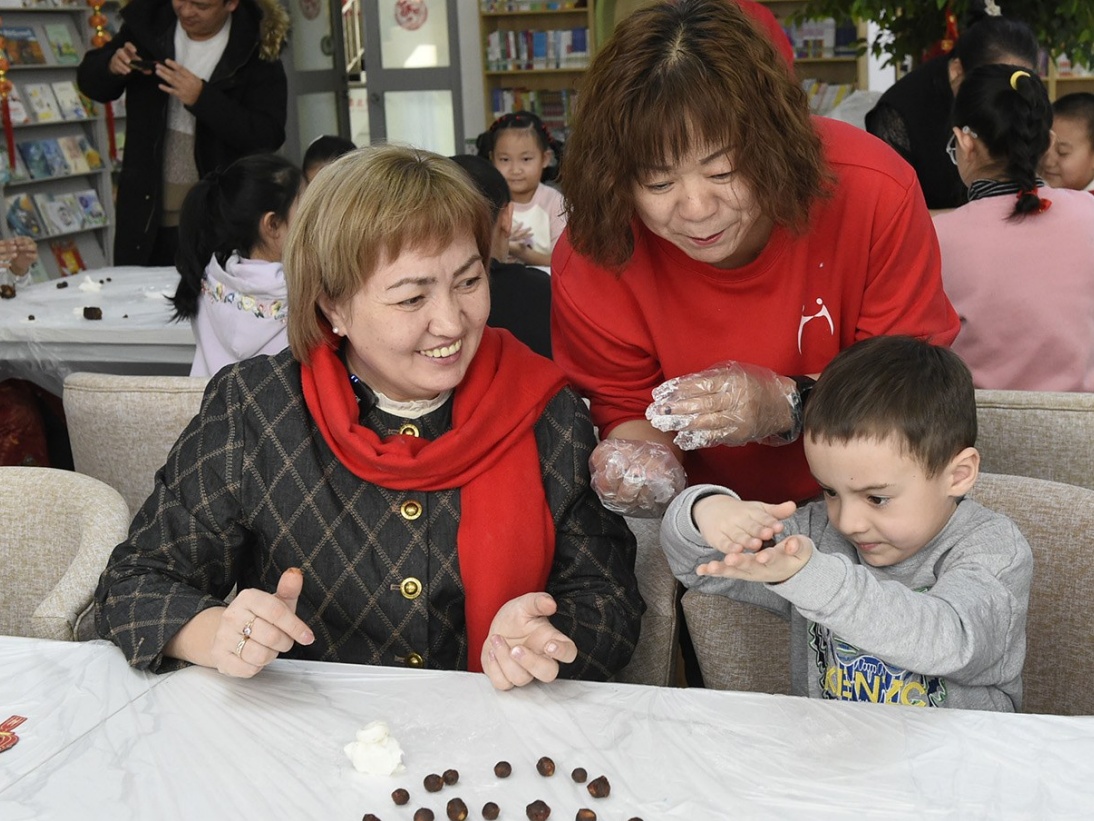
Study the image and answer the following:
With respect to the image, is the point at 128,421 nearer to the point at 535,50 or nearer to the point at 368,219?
the point at 368,219

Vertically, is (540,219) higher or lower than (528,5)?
lower

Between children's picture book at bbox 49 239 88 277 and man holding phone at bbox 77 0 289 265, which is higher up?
man holding phone at bbox 77 0 289 265

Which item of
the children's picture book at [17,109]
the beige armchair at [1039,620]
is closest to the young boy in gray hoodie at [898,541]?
the beige armchair at [1039,620]

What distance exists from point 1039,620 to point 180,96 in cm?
335

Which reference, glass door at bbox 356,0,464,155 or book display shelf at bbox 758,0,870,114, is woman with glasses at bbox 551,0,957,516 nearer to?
book display shelf at bbox 758,0,870,114

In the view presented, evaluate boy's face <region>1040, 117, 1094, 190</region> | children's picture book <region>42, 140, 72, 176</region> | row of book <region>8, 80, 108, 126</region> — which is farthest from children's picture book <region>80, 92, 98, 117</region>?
boy's face <region>1040, 117, 1094, 190</region>

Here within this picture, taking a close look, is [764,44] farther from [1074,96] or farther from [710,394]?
[1074,96]

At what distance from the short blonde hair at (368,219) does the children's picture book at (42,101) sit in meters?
5.52

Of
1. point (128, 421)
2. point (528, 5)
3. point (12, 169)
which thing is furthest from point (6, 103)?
point (128, 421)

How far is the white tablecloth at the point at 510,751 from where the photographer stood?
3.34 ft

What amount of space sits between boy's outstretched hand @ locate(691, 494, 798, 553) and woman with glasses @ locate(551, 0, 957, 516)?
6.1 inches

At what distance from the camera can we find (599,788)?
102 cm

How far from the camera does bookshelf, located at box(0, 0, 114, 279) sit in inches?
244

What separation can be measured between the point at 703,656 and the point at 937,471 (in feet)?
1.38
